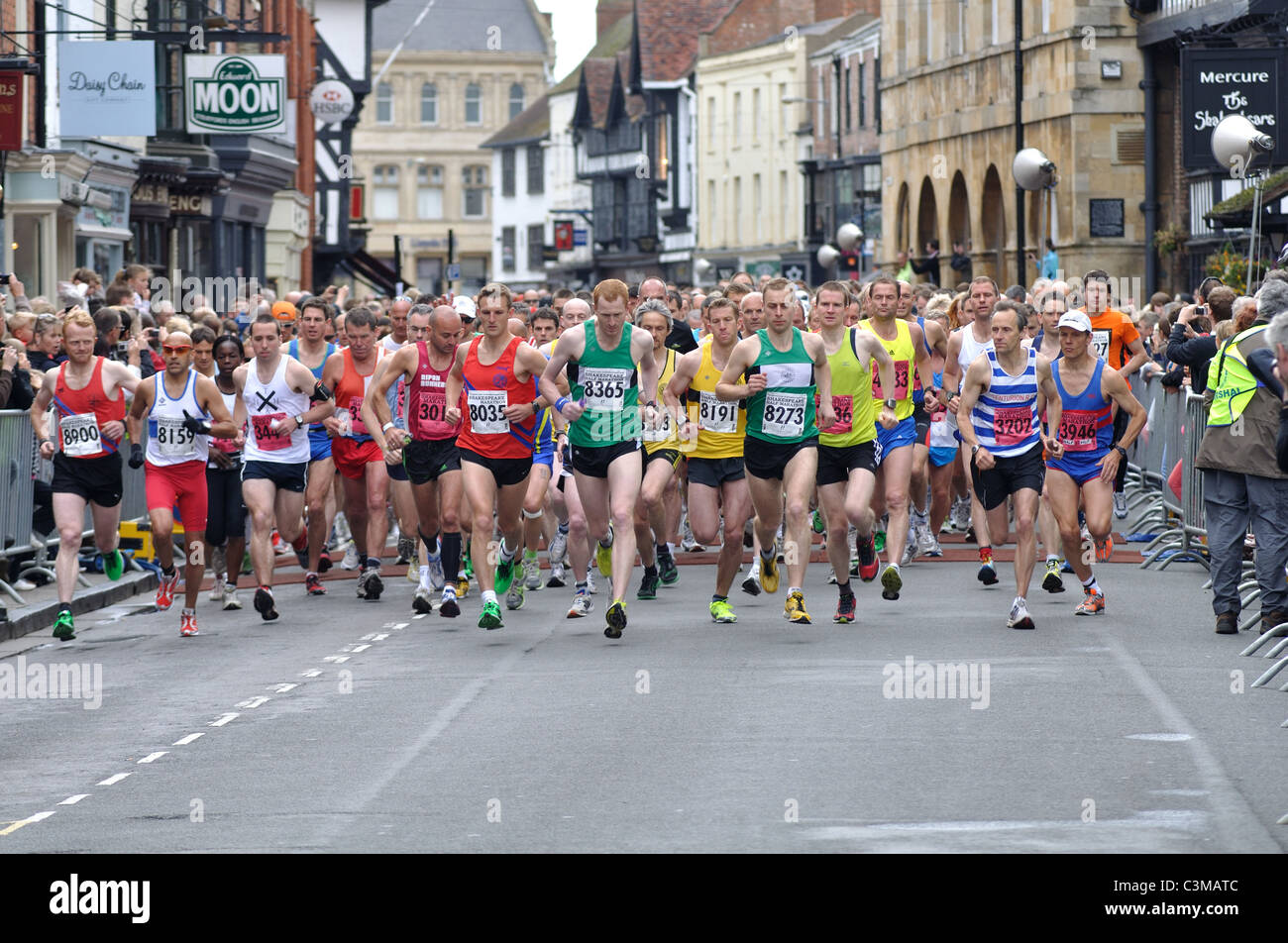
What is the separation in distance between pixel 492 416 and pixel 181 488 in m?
2.30

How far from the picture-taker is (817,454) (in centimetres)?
1488

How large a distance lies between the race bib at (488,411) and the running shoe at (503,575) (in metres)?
1.16

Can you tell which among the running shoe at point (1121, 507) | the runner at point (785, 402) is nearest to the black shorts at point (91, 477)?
the runner at point (785, 402)

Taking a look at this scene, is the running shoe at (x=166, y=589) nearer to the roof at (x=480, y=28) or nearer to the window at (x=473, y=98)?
the window at (x=473, y=98)

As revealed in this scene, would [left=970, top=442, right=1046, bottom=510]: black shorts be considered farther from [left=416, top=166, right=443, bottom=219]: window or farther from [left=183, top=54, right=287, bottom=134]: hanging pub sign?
[left=416, top=166, right=443, bottom=219]: window

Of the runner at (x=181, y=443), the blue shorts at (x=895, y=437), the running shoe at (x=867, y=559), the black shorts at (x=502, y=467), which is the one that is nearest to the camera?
the black shorts at (x=502, y=467)

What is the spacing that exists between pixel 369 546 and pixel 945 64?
115 ft

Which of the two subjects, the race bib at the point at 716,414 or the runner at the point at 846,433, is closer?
the runner at the point at 846,433

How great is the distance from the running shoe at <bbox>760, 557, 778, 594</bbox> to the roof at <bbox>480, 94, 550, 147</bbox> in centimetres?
10052

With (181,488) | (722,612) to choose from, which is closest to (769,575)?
(722,612)

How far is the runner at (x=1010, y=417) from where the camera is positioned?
48.2ft

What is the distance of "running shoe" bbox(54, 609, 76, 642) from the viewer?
15155 mm

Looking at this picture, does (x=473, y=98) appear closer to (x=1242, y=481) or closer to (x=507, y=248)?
(x=507, y=248)
